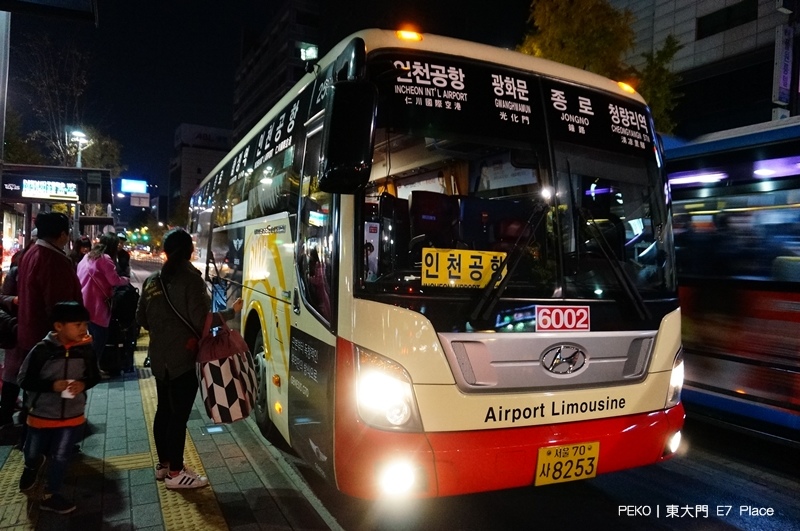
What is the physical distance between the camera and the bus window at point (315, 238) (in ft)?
10.8

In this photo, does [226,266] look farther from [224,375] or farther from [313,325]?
[313,325]

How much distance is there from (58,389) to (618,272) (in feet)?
12.0

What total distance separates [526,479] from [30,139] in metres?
27.2

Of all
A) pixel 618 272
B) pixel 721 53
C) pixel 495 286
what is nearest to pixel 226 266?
pixel 495 286

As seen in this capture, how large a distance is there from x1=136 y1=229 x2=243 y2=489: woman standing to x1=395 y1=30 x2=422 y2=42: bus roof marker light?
200 centimetres

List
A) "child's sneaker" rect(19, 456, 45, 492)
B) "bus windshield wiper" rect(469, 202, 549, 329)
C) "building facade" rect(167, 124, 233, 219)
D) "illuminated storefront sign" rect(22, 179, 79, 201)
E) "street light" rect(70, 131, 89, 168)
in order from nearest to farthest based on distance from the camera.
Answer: "bus windshield wiper" rect(469, 202, 549, 329)
"child's sneaker" rect(19, 456, 45, 492)
"illuminated storefront sign" rect(22, 179, 79, 201)
"street light" rect(70, 131, 89, 168)
"building facade" rect(167, 124, 233, 219)

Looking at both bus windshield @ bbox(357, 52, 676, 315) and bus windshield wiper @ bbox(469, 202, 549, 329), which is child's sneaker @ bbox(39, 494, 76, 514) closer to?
bus windshield @ bbox(357, 52, 676, 315)

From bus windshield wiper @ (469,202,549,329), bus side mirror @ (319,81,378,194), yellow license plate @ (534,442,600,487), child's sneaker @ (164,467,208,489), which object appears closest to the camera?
bus side mirror @ (319,81,378,194)

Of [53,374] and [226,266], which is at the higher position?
[226,266]

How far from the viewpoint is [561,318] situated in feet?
10.5

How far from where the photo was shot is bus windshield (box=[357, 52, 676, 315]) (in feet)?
10.1

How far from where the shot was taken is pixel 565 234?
11.1 ft

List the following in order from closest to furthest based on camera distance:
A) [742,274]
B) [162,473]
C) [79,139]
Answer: [162,473] < [742,274] < [79,139]

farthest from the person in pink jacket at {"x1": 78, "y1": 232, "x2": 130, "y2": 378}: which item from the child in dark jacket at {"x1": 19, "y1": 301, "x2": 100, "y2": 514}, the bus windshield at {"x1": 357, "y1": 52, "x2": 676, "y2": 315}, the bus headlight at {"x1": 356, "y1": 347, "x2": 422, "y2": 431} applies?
the bus headlight at {"x1": 356, "y1": 347, "x2": 422, "y2": 431}
